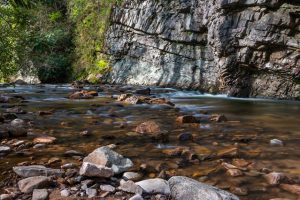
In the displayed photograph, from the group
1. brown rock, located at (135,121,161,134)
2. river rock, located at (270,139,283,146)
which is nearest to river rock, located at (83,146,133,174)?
brown rock, located at (135,121,161,134)

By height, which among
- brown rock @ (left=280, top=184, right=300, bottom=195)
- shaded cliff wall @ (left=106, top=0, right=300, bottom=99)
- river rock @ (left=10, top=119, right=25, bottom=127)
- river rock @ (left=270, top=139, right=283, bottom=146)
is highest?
shaded cliff wall @ (left=106, top=0, right=300, bottom=99)

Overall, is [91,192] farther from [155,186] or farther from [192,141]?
[192,141]

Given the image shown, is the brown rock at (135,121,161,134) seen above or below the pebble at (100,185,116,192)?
above

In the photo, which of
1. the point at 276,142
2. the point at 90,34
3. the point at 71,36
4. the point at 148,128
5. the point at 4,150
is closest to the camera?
the point at 4,150

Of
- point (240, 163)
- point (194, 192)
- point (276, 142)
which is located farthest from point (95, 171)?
point (276, 142)

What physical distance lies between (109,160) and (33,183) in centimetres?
83

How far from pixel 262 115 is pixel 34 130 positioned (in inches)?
215

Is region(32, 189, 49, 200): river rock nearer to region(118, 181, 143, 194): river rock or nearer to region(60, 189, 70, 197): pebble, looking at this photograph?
region(60, 189, 70, 197): pebble

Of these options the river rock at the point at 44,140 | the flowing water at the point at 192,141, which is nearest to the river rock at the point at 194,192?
the flowing water at the point at 192,141

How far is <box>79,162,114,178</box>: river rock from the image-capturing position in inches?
132

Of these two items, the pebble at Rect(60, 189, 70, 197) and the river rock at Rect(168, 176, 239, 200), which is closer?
the river rock at Rect(168, 176, 239, 200)

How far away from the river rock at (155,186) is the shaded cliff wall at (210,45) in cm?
A: 1009

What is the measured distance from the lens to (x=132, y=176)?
3.60 meters

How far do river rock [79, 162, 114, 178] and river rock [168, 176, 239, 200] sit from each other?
0.66 meters
